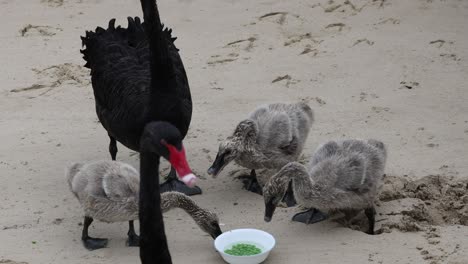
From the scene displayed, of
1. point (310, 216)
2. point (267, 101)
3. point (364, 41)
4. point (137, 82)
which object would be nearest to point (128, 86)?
point (137, 82)

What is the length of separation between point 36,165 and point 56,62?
1.89 m

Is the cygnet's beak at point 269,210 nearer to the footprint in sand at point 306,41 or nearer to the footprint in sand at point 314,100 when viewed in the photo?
the footprint in sand at point 314,100

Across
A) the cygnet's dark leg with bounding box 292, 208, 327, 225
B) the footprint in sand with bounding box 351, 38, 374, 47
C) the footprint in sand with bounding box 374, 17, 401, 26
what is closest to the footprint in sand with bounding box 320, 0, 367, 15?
the footprint in sand with bounding box 374, 17, 401, 26

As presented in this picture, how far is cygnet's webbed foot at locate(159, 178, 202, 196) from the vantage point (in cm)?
623

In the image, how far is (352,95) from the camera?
7.48 meters

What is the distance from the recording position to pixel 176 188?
6.30 m

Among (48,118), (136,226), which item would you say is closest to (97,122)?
(48,118)

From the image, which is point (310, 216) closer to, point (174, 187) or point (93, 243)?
point (174, 187)

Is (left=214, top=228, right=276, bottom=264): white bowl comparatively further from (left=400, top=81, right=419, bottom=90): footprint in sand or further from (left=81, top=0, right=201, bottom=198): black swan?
(left=400, top=81, right=419, bottom=90): footprint in sand

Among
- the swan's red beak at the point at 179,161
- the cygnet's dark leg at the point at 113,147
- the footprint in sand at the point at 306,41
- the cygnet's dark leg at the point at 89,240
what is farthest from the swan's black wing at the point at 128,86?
the footprint in sand at the point at 306,41

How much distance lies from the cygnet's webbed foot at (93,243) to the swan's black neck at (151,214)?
58.3 inches

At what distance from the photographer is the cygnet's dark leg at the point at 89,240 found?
5508 millimetres

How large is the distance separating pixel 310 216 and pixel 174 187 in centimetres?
117

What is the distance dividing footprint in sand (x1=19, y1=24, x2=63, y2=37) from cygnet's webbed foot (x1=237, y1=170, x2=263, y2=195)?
3.53 metres
